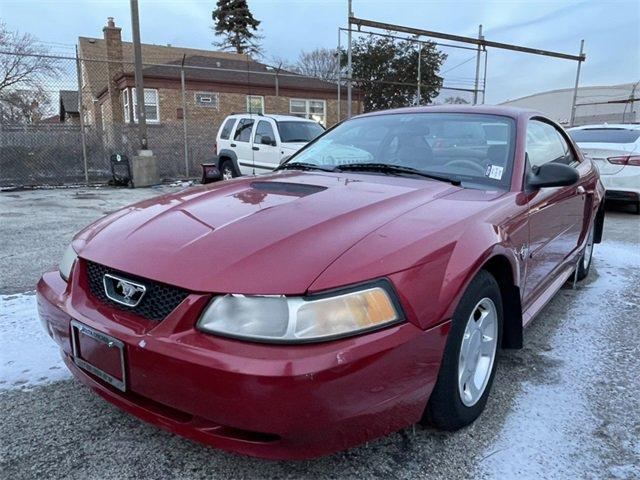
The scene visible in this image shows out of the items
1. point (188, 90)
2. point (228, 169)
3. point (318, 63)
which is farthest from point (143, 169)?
point (318, 63)

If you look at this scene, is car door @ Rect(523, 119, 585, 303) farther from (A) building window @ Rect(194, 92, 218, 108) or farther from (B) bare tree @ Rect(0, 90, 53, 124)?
(A) building window @ Rect(194, 92, 218, 108)

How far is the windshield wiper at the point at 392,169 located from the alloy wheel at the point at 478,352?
2.50 feet

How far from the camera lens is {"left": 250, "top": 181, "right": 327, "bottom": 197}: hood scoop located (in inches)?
98.6

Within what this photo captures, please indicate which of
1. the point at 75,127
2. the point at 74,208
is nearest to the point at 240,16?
the point at 75,127

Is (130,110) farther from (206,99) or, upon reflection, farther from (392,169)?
(392,169)

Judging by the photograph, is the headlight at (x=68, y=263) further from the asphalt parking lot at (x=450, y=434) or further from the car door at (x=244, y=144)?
the car door at (x=244, y=144)

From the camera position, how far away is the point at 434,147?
119 inches

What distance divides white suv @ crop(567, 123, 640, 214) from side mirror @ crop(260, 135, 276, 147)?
592 cm

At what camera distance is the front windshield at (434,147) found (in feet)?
9.20

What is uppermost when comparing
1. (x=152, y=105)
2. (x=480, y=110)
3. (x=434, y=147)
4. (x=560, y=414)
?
(x=152, y=105)

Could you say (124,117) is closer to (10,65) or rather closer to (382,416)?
(10,65)

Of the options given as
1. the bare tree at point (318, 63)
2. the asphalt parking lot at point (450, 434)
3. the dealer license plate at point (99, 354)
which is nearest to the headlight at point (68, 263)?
the dealer license plate at point (99, 354)

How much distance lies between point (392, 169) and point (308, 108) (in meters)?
21.9

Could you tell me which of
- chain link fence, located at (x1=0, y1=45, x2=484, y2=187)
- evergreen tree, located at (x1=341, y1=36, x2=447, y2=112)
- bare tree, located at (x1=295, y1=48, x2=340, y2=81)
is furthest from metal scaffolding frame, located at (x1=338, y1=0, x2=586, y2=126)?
bare tree, located at (x1=295, y1=48, x2=340, y2=81)
